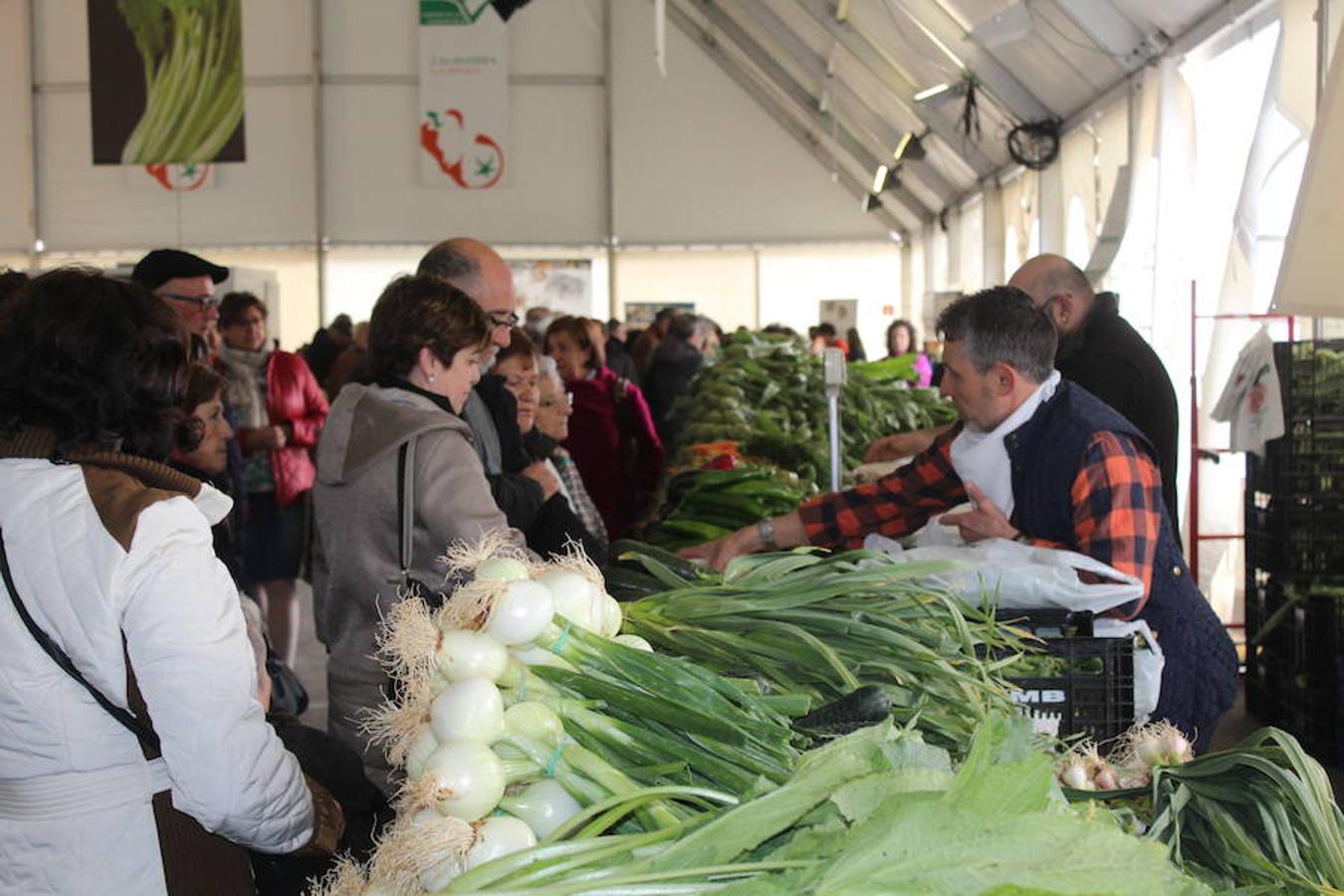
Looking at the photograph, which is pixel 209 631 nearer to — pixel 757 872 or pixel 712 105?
pixel 757 872

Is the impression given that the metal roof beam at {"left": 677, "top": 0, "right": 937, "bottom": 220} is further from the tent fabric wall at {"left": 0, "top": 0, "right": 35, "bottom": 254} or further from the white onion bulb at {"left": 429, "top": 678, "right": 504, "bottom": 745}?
the white onion bulb at {"left": 429, "top": 678, "right": 504, "bottom": 745}

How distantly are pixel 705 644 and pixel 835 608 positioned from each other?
204mm

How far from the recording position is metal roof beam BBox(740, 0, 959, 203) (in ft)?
45.1

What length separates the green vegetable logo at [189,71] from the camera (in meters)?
14.5

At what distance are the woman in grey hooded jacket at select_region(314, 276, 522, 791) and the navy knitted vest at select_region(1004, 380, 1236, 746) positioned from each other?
1.01 m

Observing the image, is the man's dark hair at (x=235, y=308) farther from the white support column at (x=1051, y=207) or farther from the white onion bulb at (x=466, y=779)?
the white support column at (x=1051, y=207)

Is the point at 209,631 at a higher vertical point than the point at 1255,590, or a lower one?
higher

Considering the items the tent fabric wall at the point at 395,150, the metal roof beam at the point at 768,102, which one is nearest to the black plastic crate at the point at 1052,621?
the metal roof beam at the point at 768,102

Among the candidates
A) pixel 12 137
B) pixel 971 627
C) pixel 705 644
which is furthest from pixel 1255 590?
pixel 12 137

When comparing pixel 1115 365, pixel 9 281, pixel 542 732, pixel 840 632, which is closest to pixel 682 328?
pixel 1115 365

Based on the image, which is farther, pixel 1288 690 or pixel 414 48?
pixel 414 48

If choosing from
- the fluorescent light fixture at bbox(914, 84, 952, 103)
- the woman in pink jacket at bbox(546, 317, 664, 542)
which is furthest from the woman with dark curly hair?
the fluorescent light fixture at bbox(914, 84, 952, 103)

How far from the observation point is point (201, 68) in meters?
14.4

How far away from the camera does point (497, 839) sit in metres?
1.19
